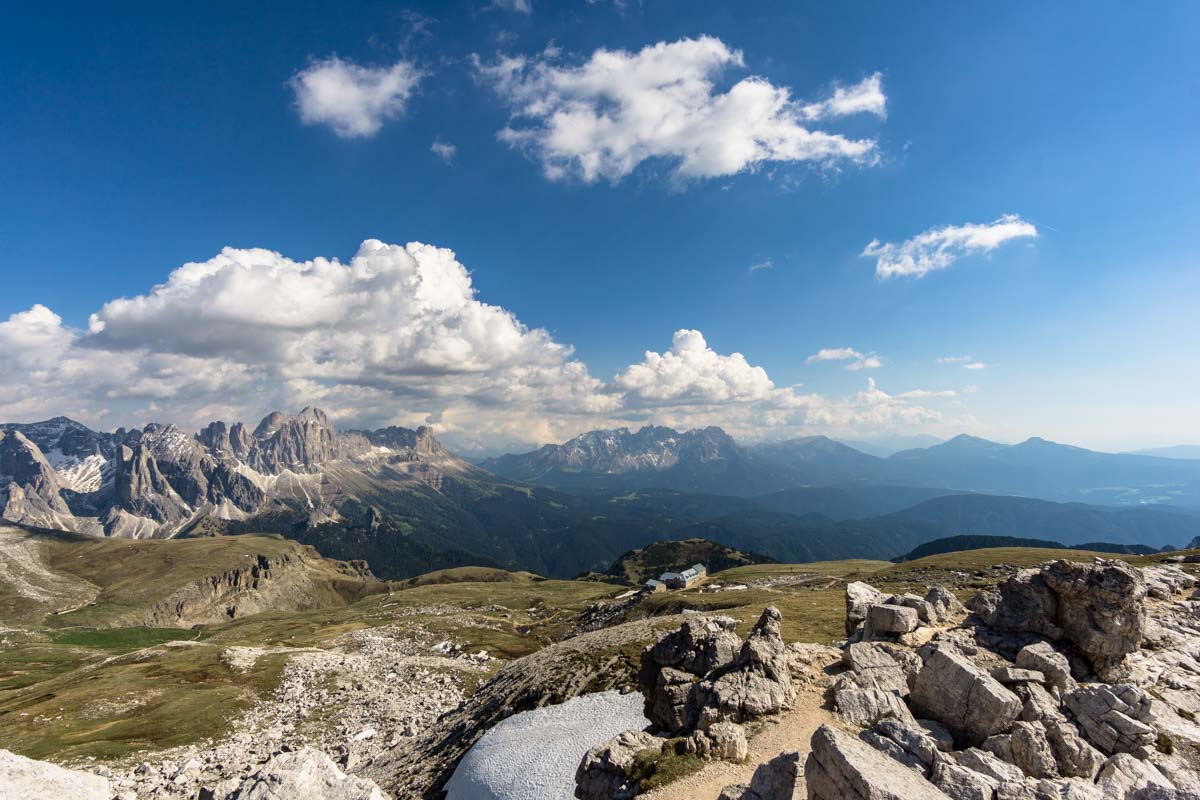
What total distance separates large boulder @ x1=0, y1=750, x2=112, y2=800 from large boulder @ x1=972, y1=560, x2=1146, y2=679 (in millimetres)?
50816

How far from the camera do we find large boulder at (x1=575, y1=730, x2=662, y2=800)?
76.5 feet

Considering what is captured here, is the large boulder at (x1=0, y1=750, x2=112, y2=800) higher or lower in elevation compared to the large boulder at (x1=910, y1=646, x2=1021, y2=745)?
lower

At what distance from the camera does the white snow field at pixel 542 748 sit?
29739 mm

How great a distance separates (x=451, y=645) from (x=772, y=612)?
247 ft

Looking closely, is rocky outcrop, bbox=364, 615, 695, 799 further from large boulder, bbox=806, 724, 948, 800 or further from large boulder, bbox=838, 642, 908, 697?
large boulder, bbox=806, 724, 948, 800

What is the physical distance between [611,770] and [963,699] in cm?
1695

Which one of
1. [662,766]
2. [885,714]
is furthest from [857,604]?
[662,766]

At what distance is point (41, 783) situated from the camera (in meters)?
21.2

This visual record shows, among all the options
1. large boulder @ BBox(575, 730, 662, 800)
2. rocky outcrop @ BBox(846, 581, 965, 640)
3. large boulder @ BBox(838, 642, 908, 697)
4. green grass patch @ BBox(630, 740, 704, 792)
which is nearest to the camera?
green grass patch @ BBox(630, 740, 704, 792)

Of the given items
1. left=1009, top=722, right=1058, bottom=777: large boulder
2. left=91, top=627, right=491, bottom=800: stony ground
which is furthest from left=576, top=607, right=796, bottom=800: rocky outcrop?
left=91, top=627, right=491, bottom=800: stony ground

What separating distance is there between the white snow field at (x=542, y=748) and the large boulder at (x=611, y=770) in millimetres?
4744

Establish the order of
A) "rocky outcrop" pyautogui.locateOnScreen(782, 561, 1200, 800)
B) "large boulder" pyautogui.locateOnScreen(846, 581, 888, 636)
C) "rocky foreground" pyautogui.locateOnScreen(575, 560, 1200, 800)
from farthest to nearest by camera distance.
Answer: "large boulder" pyautogui.locateOnScreen(846, 581, 888, 636), "rocky foreground" pyautogui.locateOnScreen(575, 560, 1200, 800), "rocky outcrop" pyautogui.locateOnScreen(782, 561, 1200, 800)

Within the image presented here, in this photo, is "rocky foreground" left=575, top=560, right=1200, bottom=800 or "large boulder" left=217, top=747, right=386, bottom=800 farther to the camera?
"large boulder" left=217, top=747, right=386, bottom=800

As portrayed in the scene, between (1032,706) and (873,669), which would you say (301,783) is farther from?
(1032,706)
